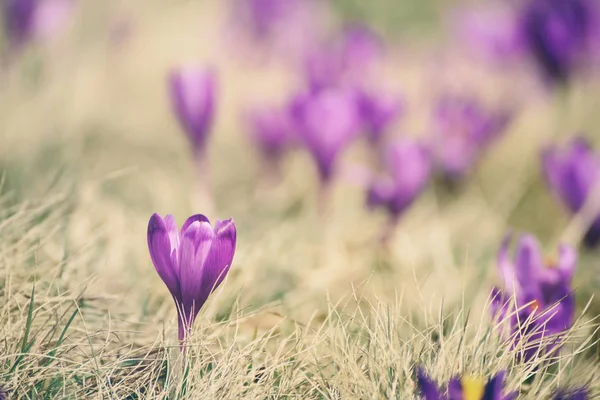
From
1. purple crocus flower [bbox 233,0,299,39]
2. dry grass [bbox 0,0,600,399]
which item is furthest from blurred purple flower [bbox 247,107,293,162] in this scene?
purple crocus flower [bbox 233,0,299,39]

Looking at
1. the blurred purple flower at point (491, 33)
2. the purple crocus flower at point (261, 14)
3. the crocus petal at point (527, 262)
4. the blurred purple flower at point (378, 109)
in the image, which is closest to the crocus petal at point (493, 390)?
the crocus petal at point (527, 262)

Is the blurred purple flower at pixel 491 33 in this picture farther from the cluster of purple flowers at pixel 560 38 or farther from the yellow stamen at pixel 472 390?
the yellow stamen at pixel 472 390

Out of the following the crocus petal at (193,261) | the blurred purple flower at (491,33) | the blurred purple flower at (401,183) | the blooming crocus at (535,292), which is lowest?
the blooming crocus at (535,292)

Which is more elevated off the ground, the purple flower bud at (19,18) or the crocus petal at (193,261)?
the purple flower bud at (19,18)

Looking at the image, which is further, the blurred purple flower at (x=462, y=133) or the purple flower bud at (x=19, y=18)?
the purple flower bud at (x=19, y=18)

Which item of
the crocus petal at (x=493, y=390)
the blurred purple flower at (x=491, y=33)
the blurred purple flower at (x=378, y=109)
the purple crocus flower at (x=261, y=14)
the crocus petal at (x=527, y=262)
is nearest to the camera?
the crocus petal at (x=493, y=390)

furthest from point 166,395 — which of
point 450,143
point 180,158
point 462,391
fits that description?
point 180,158

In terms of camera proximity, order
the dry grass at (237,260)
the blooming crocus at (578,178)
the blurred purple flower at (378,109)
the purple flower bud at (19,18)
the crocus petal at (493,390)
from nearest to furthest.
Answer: the crocus petal at (493,390) → the dry grass at (237,260) → the blooming crocus at (578,178) → the blurred purple flower at (378,109) → the purple flower bud at (19,18)

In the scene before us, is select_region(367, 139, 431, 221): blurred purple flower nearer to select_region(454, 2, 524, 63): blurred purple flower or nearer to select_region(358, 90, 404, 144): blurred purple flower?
select_region(358, 90, 404, 144): blurred purple flower

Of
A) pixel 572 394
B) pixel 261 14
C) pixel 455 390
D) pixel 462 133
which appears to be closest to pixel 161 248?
pixel 455 390

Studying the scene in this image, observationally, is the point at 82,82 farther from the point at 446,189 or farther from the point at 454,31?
the point at 454,31
